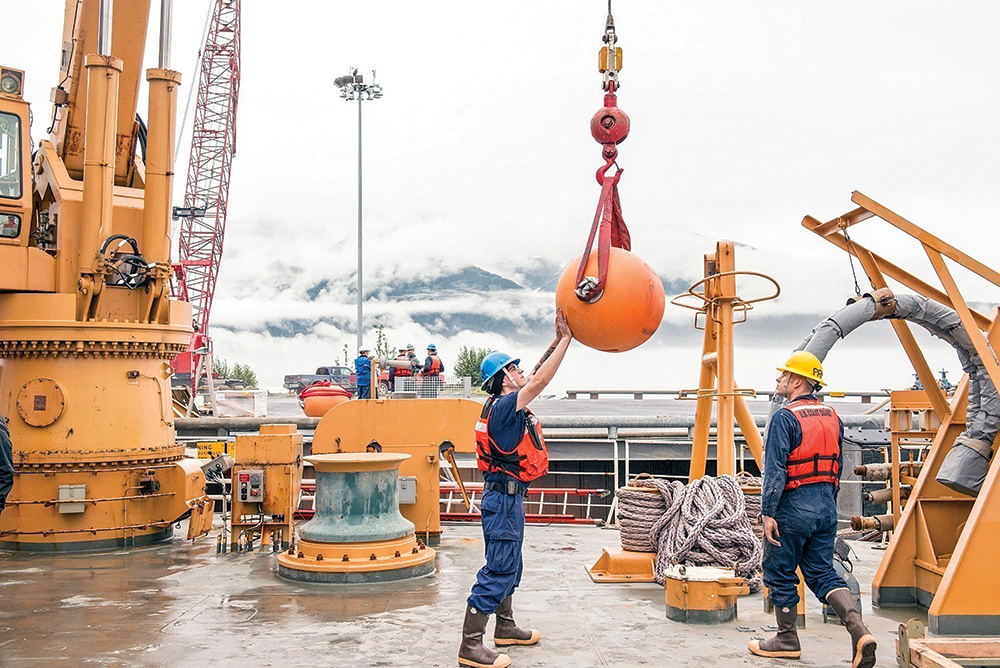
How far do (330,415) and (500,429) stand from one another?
14.8 feet

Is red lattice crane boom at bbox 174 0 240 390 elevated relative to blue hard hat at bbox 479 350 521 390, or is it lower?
elevated

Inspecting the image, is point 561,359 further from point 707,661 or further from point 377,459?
point 377,459

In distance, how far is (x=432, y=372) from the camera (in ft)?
A: 45.1

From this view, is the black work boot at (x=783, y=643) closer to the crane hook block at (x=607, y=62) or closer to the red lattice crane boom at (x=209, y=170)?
the crane hook block at (x=607, y=62)

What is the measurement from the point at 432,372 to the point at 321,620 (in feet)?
24.6

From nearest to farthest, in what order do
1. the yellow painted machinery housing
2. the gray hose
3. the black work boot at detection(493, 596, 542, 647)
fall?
the black work boot at detection(493, 596, 542, 647) → the gray hose → the yellow painted machinery housing

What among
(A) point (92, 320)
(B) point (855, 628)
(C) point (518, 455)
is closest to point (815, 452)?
(B) point (855, 628)

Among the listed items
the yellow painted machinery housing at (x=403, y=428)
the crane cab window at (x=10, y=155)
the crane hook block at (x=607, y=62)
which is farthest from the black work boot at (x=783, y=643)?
the crane cab window at (x=10, y=155)

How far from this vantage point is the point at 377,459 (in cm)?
802

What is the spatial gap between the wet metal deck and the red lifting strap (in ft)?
7.51

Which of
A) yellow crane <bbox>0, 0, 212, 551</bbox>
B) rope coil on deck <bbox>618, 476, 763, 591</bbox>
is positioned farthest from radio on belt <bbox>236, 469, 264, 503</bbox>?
rope coil on deck <bbox>618, 476, 763, 591</bbox>

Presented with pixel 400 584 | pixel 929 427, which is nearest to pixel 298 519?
pixel 400 584

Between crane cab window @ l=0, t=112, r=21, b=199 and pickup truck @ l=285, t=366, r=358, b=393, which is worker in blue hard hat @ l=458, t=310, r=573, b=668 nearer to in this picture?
crane cab window @ l=0, t=112, r=21, b=199

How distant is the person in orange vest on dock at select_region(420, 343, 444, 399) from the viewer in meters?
13.4
